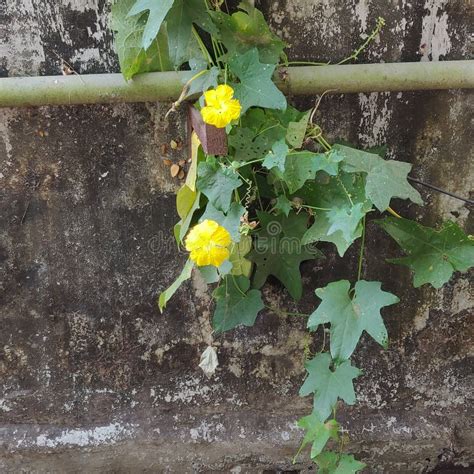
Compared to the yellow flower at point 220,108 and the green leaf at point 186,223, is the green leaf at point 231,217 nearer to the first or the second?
the green leaf at point 186,223

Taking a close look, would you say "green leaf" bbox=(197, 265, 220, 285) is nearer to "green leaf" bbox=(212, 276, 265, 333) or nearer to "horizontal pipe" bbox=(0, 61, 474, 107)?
"green leaf" bbox=(212, 276, 265, 333)

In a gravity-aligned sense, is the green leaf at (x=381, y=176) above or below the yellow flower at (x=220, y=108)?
below

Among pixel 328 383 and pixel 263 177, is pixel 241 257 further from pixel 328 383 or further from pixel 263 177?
pixel 328 383

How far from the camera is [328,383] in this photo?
182 centimetres

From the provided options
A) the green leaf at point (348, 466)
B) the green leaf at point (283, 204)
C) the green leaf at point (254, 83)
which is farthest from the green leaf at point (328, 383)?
the green leaf at point (254, 83)

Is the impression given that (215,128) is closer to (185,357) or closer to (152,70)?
(152,70)

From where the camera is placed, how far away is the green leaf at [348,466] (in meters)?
1.93

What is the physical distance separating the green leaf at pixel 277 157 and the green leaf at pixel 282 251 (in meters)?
0.31

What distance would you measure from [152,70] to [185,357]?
1.12m

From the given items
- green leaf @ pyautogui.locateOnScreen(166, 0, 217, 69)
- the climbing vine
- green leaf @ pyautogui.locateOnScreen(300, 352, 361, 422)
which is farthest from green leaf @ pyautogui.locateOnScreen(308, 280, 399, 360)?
green leaf @ pyautogui.locateOnScreen(166, 0, 217, 69)

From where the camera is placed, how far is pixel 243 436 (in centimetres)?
221

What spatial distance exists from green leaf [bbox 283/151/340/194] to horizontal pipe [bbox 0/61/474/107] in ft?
Answer: 0.79

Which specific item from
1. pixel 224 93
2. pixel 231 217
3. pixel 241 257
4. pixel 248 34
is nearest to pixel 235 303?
pixel 241 257

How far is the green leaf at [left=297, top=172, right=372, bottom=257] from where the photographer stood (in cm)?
154
